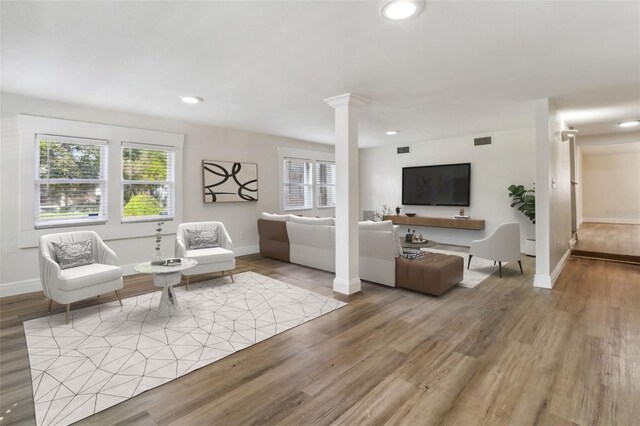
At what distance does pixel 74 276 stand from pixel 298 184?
4.90 meters

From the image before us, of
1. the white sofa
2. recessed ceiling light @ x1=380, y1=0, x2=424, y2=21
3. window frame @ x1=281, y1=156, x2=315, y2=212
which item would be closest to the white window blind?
window frame @ x1=281, y1=156, x2=315, y2=212

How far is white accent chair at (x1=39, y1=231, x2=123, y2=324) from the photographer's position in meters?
3.07

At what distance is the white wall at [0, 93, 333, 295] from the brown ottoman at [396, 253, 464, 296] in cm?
355

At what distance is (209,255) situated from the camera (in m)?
4.16

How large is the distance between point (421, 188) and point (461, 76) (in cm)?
456

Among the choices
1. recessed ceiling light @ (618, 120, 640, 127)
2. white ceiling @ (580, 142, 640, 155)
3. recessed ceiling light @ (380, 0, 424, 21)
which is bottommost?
recessed ceiling light @ (380, 0, 424, 21)

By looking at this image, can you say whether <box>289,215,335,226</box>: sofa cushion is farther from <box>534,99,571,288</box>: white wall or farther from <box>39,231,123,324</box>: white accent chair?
<box>534,99,571,288</box>: white wall

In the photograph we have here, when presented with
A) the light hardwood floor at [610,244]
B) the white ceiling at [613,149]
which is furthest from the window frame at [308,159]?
the white ceiling at [613,149]

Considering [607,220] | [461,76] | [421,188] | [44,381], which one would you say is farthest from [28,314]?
[607,220]

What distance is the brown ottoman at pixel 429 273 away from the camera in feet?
12.1

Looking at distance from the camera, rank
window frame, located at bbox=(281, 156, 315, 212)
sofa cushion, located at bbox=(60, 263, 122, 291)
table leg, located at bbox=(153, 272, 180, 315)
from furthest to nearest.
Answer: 1. window frame, located at bbox=(281, 156, 315, 212)
2. table leg, located at bbox=(153, 272, 180, 315)
3. sofa cushion, located at bbox=(60, 263, 122, 291)

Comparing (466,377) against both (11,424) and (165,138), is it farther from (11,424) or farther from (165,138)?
(165,138)

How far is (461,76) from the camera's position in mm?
3217

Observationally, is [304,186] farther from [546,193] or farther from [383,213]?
[546,193]
